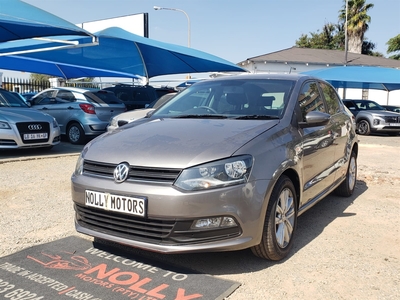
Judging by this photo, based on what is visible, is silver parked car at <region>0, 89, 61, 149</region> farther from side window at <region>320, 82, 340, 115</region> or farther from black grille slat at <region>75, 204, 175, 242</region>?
side window at <region>320, 82, 340, 115</region>

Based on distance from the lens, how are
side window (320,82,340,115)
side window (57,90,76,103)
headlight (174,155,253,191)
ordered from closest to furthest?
1. headlight (174,155,253,191)
2. side window (320,82,340,115)
3. side window (57,90,76,103)

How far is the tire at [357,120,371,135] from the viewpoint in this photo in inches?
646

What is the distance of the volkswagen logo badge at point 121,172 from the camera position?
9.88 feet

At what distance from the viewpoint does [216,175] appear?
9.49 feet

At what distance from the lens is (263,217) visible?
3039 mm

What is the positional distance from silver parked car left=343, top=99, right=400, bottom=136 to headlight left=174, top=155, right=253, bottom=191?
14.8 meters

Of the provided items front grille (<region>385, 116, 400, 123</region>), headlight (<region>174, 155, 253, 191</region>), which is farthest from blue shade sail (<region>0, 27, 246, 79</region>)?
headlight (<region>174, 155, 253, 191</region>)

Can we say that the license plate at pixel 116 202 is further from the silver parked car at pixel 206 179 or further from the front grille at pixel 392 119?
the front grille at pixel 392 119

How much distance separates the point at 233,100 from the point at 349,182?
96.4 inches

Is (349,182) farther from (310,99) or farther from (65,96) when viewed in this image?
(65,96)

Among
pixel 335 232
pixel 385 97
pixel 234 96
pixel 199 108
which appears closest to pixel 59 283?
pixel 199 108

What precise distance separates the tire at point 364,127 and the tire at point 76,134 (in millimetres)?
11216

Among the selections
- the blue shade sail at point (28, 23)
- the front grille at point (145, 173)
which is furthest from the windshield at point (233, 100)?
the blue shade sail at point (28, 23)

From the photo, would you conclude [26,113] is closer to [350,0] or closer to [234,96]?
[234,96]
